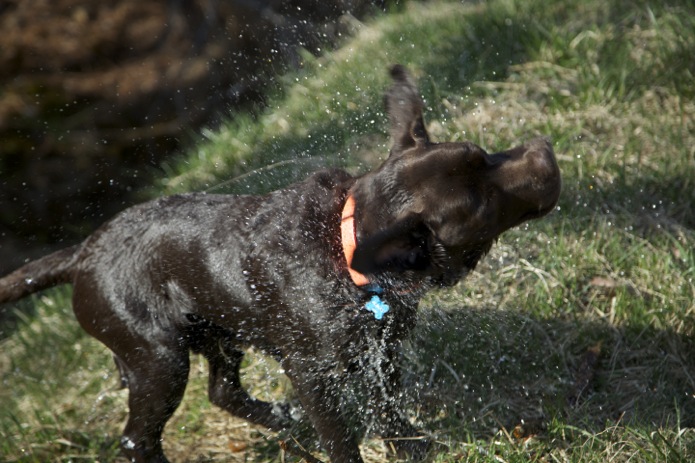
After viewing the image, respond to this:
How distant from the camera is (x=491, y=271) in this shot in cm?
496

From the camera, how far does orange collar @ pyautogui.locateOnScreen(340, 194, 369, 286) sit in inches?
134

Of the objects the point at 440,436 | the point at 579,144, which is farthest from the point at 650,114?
the point at 440,436

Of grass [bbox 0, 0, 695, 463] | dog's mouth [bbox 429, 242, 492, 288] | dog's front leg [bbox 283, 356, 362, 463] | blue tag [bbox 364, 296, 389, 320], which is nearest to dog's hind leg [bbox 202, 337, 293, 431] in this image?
grass [bbox 0, 0, 695, 463]

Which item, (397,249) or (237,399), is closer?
(397,249)

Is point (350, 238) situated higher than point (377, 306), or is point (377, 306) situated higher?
point (350, 238)

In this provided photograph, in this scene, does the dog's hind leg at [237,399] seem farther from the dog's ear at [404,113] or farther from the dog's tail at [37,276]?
the dog's ear at [404,113]

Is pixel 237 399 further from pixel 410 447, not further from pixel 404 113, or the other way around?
pixel 404 113

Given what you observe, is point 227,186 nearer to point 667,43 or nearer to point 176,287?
point 176,287

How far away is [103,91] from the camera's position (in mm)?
7680

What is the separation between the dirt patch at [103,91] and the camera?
23.9 ft

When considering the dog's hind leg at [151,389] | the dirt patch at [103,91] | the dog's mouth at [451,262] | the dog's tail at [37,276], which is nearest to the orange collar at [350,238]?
the dog's mouth at [451,262]

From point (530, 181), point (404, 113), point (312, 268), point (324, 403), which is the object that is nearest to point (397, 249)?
point (312, 268)

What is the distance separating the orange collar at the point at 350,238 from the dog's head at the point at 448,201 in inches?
1.1

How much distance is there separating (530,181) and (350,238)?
2.60ft
